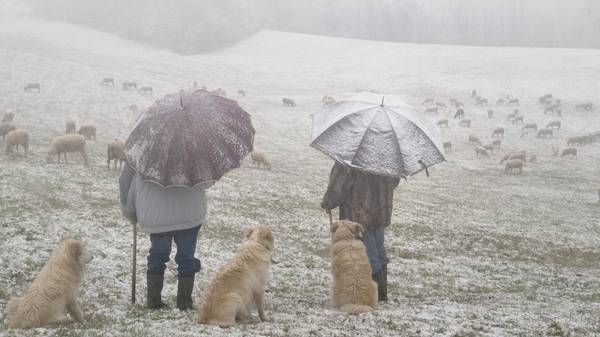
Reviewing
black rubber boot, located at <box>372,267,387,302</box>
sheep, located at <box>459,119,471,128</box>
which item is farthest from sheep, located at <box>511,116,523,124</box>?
black rubber boot, located at <box>372,267,387,302</box>

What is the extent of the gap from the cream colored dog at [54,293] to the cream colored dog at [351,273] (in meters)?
3.54

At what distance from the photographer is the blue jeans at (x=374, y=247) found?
313 inches

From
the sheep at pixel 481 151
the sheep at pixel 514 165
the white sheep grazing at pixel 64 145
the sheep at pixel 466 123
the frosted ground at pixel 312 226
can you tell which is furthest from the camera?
the sheep at pixel 466 123

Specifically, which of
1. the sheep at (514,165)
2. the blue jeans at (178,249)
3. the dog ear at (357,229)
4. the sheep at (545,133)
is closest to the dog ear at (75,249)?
the blue jeans at (178,249)

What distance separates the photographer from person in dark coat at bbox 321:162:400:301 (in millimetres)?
7828

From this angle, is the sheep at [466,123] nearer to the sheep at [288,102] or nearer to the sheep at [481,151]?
the sheep at [481,151]

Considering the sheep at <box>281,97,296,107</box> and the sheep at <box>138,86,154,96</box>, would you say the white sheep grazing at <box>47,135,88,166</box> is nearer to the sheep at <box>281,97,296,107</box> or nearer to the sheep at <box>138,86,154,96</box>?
the sheep at <box>138,86,154,96</box>

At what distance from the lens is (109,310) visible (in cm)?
698

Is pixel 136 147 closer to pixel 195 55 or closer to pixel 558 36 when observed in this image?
pixel 195 55

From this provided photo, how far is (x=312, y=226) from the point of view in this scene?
1485 cm

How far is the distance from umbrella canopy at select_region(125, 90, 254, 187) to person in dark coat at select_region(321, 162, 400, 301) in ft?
6.66

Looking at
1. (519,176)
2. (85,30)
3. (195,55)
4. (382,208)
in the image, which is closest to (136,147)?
(382,208)

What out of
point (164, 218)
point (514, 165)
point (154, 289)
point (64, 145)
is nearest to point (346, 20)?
point (514, 165)

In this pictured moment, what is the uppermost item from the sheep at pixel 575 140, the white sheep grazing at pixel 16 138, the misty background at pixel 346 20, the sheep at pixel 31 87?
the misty background at pixel 346 20
